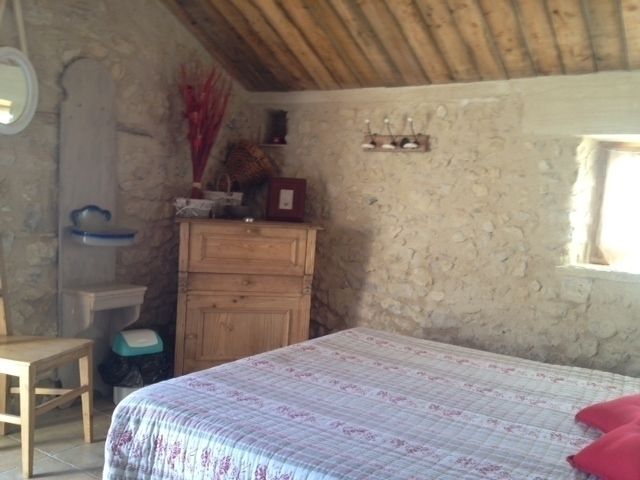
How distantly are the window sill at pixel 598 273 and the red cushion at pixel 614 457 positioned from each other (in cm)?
162

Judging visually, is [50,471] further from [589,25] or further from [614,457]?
[589,25]

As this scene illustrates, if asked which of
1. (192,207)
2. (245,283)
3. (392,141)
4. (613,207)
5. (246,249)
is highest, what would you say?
(392,141)

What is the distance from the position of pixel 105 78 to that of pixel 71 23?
35 cm

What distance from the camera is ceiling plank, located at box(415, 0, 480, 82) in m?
3.16

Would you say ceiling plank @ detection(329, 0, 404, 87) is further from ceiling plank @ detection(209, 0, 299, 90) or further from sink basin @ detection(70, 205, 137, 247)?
sink basin @ detection(70, 205, 137, 247)

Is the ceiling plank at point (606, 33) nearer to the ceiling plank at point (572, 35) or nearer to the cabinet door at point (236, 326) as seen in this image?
the ceiling plank at point (572, 35)

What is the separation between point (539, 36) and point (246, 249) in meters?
2.12

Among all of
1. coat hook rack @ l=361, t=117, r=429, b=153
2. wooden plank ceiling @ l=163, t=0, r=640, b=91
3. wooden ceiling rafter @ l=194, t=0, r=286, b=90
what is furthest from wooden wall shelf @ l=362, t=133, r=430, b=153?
wooden ceiling rafter @ l=194, t=0, r=286, b=90

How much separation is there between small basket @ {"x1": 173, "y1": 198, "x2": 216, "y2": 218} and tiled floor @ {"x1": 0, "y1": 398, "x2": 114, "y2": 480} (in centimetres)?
130

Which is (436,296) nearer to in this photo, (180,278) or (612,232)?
(612,232)

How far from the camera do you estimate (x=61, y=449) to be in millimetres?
2914

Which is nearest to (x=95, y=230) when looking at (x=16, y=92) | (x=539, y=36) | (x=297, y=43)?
(x=16, y=92)

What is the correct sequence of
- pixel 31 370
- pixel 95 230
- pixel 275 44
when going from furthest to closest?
pixel 275 44
pixel 95 230
pixel 31 370

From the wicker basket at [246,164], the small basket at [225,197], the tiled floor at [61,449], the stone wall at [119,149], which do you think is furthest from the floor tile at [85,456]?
the wicker basket at [246,164]
